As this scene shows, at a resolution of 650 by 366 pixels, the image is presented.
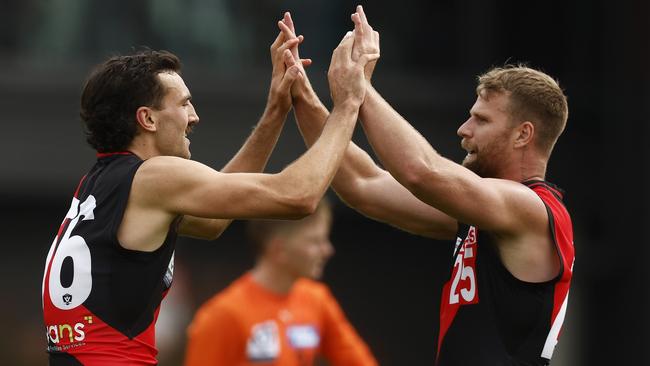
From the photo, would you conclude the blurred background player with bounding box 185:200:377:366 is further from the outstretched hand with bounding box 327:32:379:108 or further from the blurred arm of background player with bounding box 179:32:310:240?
the outstretched hand with bounding box 327:32:379:108

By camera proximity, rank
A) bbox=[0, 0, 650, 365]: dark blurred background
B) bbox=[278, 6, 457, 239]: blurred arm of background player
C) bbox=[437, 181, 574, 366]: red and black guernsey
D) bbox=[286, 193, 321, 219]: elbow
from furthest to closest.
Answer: bbox=[0, 0, 650, 365]: dark blurred background
bbox=[278, 6, 457, 239]: blurred arm of background player
bbox=[437, 181, 574, 366]: red and black guernsey
bbox=[286, 193, 321, 219]: elbow

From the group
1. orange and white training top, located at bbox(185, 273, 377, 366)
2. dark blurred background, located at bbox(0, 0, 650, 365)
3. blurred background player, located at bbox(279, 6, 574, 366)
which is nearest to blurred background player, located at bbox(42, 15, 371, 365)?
blurred background player, located at bbox(279, 6, 574, 366)

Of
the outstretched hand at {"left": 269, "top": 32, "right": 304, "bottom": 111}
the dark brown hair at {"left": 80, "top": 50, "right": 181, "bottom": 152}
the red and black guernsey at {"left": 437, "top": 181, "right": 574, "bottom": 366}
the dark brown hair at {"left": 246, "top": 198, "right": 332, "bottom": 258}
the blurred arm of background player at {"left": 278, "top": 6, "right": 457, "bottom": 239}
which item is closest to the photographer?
the dark brown hair at {"left": 80, "top": 50, "right": 181, "bottom": 152}

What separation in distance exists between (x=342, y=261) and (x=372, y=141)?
8.05 m

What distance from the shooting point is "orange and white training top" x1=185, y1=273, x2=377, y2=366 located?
8344 millimetres

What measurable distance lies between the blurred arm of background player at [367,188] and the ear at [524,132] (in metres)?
0.56

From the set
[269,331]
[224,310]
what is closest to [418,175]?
[224,310]

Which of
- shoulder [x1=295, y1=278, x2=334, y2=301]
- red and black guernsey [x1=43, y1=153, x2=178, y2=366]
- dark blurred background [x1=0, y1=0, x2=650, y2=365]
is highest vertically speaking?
dark blurred background [x1=0, y1=0, x2=650, y2=365]

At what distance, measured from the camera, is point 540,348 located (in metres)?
5.39

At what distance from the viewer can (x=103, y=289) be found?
16.4 feet

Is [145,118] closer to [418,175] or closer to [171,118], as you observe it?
[171,118]

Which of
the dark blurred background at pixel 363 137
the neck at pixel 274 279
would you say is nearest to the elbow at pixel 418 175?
the neck at pixel 274 279

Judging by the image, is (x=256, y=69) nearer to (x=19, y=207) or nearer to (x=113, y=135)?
(x=19, y=207)

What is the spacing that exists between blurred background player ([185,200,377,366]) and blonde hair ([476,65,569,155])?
10.7ft
